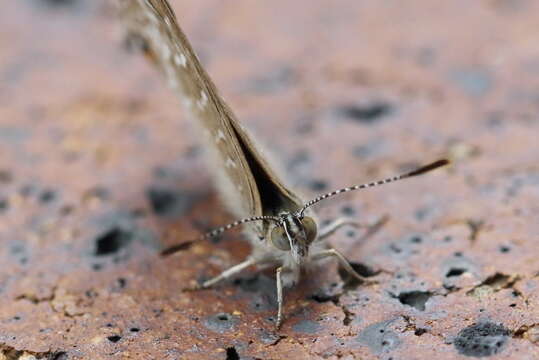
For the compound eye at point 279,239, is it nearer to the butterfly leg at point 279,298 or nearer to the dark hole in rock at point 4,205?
the butterfly leg at point 279,298

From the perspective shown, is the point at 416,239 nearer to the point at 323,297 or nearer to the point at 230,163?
the point at 323,297

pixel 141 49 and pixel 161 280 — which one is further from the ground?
pixel 141 49

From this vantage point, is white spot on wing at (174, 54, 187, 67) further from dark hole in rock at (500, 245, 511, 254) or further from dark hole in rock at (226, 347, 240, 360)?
dark hole in rock at (500, 245, 511, 254)

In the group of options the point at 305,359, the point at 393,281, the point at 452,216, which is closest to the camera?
the point at 305,359

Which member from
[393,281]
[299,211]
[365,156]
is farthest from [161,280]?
[365,156]

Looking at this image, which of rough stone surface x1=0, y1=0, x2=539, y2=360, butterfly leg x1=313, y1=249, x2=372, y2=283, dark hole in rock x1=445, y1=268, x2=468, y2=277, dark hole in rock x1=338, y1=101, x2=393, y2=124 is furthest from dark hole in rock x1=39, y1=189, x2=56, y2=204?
dark hole in rock x1=445, y1=268, x2=468, y2=277

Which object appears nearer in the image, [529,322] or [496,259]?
[529,322]

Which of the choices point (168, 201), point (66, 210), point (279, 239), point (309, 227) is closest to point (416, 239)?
point (309, 227)

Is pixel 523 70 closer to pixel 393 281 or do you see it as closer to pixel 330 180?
pixel 330 180
